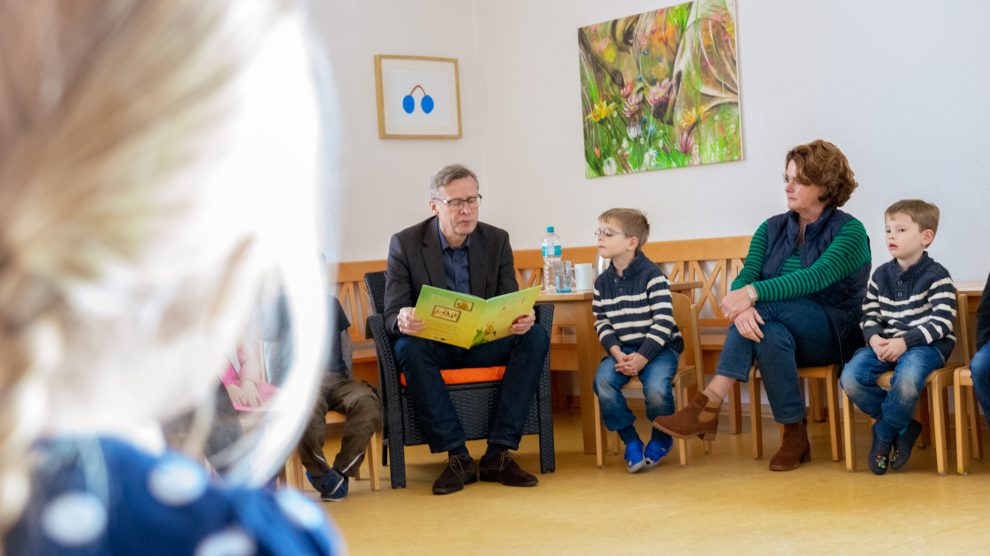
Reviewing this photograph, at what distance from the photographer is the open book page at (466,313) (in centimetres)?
379

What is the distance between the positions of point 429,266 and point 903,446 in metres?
1.80

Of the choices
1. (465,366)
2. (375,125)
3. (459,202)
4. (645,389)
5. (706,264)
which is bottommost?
(645,389)

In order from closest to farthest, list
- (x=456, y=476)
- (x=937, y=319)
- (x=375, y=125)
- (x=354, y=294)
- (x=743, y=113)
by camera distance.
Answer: (x=937, y=319) → (x=456, y=476) → (x=743, y=113) → (x=354, y=294) → (x=375, y=125)

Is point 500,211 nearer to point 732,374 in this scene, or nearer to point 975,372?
point 732,374

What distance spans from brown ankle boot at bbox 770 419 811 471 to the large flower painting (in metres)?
1.63

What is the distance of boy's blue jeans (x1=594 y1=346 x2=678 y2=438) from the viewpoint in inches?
163

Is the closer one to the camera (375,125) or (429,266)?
(429,266)

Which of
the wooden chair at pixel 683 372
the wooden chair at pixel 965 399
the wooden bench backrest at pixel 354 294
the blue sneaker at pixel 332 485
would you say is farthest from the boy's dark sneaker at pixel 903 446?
the wooden bench backrest at pixel 354 294

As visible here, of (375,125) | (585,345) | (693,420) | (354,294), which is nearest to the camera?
(693,420)

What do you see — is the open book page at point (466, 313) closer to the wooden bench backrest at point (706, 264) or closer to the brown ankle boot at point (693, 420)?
the brown ankle boot at point (693, 420)

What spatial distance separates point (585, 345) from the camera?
14.8 feet

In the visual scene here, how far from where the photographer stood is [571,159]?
5.91 metres

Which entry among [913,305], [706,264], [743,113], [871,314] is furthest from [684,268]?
[913,305]

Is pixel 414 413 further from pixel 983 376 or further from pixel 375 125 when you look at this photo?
pixel 375 125
